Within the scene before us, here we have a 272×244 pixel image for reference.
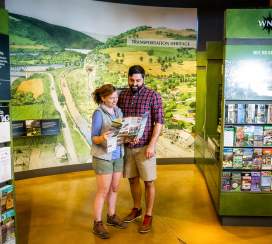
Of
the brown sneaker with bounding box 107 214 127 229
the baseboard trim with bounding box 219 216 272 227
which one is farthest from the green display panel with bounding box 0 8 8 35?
the baseboard trim with bounding box 219 216 272 227

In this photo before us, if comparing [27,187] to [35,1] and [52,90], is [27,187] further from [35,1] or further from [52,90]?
[35,1]

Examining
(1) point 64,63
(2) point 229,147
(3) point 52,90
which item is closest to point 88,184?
(3) point 52,90

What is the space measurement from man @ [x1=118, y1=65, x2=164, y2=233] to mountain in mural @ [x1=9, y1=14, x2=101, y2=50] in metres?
2.96

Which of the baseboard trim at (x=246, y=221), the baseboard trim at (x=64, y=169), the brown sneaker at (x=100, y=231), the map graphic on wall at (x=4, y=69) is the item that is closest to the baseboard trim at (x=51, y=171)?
the baseboard trim at (x=64, y=169)

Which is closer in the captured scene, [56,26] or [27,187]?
[27,187]

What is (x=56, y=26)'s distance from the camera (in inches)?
255

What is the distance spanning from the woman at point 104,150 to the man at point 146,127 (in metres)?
0.18

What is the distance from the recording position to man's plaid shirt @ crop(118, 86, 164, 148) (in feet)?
12.6

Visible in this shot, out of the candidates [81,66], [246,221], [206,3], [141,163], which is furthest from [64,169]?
[206,3]

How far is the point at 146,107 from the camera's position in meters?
3.84

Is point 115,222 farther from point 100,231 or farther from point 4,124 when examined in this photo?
point 4,124

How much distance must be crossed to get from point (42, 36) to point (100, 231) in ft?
13.0

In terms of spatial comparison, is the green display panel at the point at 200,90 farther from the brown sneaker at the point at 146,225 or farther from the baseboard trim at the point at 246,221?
the brown sneaker at the point at 146,225

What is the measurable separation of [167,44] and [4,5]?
329 centimetres
